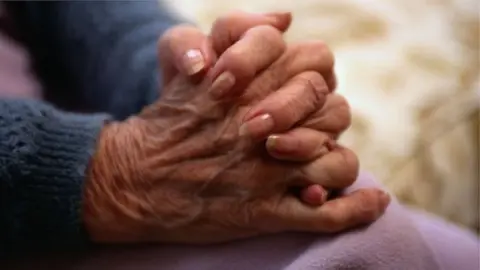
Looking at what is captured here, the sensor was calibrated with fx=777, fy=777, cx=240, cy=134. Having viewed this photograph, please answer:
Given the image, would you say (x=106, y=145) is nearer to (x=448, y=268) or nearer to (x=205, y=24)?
(x=448, y=268)

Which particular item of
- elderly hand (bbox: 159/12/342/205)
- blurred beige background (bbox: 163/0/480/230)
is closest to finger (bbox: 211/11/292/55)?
elderly hand (bbox: 159/12/342/205)

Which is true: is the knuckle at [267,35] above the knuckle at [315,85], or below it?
above

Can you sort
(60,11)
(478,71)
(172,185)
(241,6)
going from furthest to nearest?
1. (241,6)
2. (478,71)
3. (60,11)
4. (172,185)

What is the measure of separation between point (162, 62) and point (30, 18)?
1.37ft

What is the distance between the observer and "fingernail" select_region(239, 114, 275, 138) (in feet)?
2.04

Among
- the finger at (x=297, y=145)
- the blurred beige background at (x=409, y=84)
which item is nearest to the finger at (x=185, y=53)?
the finger at (x=297, y=145)

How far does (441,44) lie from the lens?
1.29 meters

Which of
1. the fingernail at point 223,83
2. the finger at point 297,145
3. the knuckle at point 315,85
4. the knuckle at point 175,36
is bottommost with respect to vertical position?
the finger at point 297,145

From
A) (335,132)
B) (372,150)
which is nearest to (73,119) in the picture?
(335,132)

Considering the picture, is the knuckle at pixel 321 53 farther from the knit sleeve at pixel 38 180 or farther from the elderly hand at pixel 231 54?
the knit sleeve at pixel 38 180

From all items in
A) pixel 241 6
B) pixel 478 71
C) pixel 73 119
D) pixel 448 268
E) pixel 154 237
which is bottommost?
pixel 448 268

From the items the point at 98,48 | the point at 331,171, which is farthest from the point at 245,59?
the point at 98,48

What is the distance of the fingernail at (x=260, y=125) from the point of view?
62cm

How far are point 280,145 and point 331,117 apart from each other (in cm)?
8
